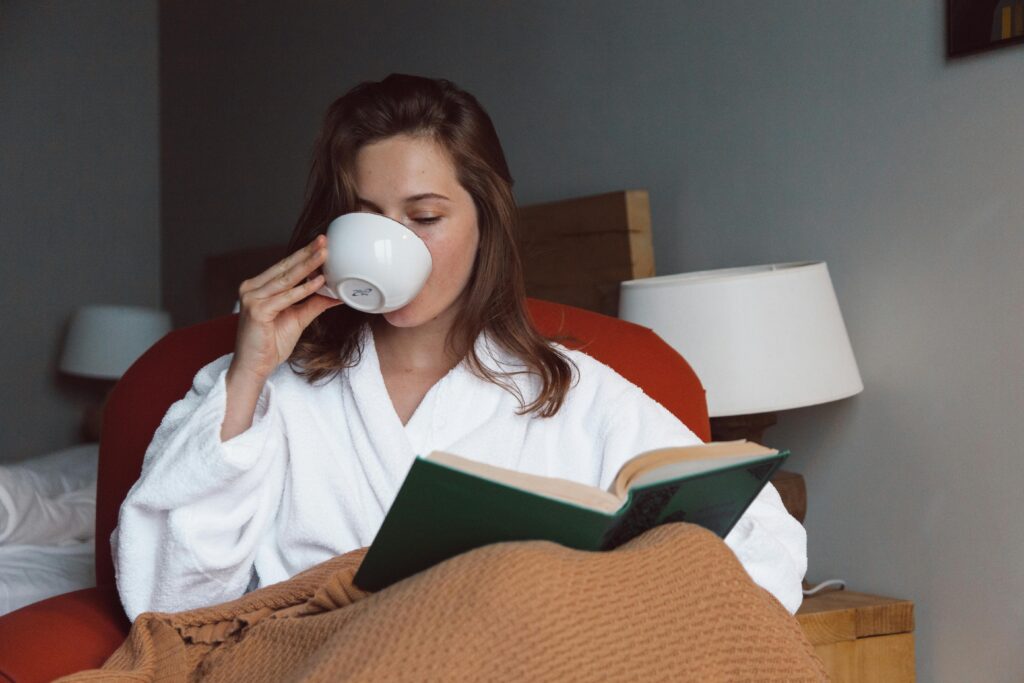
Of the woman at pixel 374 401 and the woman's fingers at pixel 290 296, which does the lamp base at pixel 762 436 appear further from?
the woman's fingers at pixel 290 296

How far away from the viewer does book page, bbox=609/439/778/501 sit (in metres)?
0.95

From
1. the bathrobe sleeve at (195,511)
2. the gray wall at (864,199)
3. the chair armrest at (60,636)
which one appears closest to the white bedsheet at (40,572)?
the chair armrest at (60,636)

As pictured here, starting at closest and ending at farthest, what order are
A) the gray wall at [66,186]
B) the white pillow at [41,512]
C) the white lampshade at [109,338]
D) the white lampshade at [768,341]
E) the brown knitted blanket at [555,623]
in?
the brown knitted blanket at [555,623]
the white lampshade at [768,341]
the white pillow at [41,512]
the white lampshade at [109,338]
the gray wall at [66,186]

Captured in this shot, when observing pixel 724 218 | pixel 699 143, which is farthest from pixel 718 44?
pixel 724 218

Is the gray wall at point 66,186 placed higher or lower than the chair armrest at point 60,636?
higher

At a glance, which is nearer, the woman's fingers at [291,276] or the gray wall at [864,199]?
the woman's fingers at [291,276]

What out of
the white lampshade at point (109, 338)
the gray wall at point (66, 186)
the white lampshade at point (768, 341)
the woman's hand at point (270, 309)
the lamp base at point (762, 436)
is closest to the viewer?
the woman's hand at point (270, 309)

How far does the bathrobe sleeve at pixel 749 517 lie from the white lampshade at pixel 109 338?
9.21 feet

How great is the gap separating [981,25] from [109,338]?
3060 millimetres

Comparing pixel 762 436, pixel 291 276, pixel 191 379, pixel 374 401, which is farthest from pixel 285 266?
pixel 762 436

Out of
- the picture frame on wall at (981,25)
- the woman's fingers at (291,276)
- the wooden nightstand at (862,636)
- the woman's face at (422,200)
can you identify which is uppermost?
the picture frame on wall at (981,25)

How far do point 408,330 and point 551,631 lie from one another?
0.74m

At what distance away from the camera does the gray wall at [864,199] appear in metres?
1.76

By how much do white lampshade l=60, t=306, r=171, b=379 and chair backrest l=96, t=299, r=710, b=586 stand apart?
2293 mm
